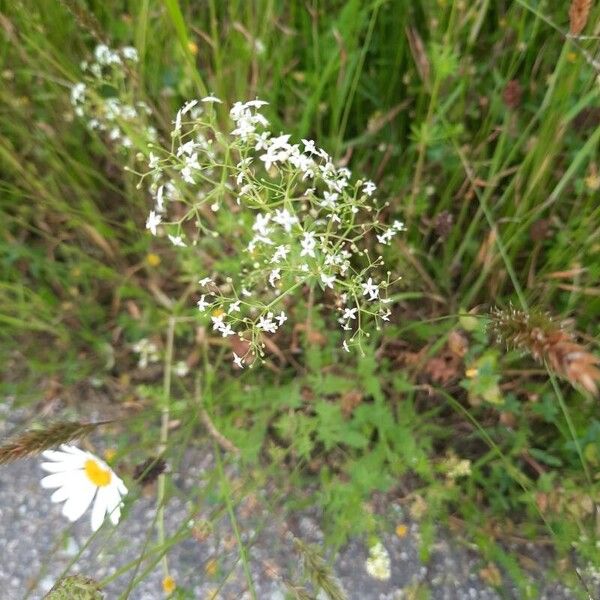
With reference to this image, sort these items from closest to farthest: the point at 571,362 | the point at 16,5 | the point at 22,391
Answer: the point at 571,362
the point at 16,5
the point at 22,391

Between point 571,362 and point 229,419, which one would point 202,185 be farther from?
point 571,362

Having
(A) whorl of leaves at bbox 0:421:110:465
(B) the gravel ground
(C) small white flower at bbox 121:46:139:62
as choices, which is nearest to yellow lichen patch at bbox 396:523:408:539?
(B) the gravel ground

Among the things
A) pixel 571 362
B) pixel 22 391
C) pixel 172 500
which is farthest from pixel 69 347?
pixel 571 362

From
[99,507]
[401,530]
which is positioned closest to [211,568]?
[99,507]

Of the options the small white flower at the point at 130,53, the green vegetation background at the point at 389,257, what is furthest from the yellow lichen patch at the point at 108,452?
the small white flower at the point at 130,53

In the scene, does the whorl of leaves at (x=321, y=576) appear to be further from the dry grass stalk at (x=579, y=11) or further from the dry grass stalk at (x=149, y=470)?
the dry grass stalk at (x=579, y=11)

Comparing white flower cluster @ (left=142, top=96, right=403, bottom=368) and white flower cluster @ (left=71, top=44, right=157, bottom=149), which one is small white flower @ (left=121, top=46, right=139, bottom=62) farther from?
white flower cluster @ (left=142, top=96, right=403, bottom=368)
